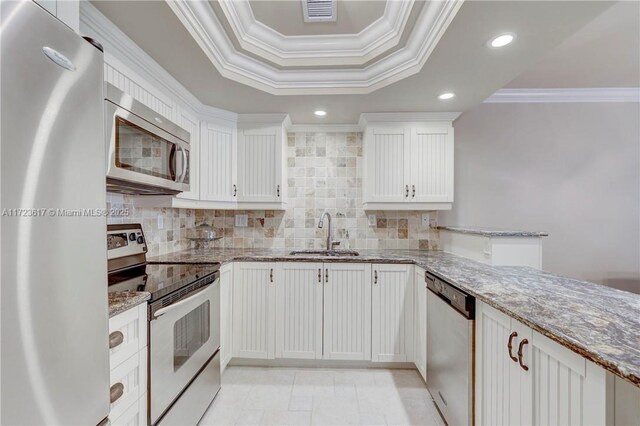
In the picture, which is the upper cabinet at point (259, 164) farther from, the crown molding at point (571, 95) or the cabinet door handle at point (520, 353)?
the crown molding at point (571, 95)

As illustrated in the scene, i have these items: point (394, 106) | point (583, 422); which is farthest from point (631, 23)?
point (583, 422)

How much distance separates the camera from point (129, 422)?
3.53 ft

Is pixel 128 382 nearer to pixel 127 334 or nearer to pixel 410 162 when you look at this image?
pixel 127 334

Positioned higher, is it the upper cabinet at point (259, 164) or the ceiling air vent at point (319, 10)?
the ceiling air vent at point (319, 10)

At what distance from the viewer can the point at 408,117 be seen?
102 inches

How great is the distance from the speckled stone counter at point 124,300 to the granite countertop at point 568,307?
4.77 ft

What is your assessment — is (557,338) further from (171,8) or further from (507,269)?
(171,8)

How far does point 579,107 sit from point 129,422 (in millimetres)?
4416

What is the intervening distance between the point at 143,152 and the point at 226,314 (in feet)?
4.37

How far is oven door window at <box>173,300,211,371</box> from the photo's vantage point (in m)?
1.39

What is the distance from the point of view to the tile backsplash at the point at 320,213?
2893 millimetres

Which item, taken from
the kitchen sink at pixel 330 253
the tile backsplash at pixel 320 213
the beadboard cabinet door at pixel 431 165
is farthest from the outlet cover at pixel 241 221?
the beadboard cabinet door at pixel 431 165

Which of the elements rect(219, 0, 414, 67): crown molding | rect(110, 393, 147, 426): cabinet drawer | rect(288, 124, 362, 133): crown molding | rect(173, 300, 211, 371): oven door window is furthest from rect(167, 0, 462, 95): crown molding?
rect(110, 393, 147, 426): cabinet drawer

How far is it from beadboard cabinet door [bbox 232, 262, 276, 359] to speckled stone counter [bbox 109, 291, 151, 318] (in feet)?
3.68
